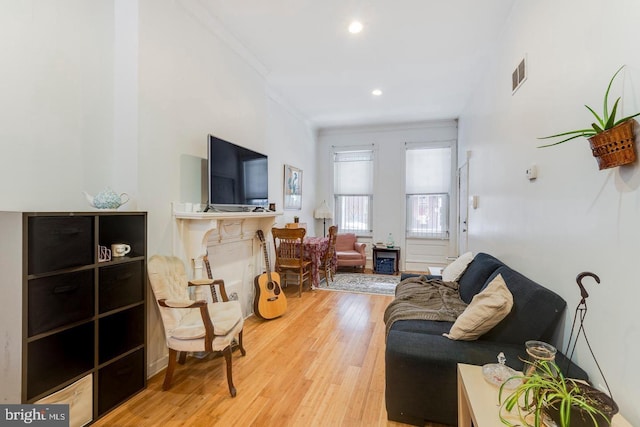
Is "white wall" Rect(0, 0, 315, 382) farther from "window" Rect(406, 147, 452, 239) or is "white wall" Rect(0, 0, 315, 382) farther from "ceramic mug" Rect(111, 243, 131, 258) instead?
"window" Rect(406, 147, 452, 239)

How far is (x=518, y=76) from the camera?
243 cm

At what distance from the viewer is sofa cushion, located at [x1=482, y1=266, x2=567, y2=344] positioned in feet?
5.46

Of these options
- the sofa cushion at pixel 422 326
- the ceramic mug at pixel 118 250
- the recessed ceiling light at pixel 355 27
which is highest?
the recessed ceiling light at pixel 355 27

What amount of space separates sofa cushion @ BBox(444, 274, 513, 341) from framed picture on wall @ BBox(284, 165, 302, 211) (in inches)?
152

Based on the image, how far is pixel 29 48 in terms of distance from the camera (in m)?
1.75

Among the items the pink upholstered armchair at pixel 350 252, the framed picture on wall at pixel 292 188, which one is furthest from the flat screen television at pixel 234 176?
the pink upholstered armchair at pixel 350 252

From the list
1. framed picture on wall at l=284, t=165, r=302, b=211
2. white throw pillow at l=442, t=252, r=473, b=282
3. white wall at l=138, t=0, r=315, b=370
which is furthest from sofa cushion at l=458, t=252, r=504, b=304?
framed picture on wall at l=284, t=165, r=302, b=211

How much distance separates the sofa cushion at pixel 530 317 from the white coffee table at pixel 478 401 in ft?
1.35

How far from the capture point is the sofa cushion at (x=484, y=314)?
169cm

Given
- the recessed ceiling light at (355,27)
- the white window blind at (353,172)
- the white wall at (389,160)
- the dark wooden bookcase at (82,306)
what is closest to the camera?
the dark wooden bookcase at (82,306)

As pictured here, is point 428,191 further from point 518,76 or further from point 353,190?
point 518,76

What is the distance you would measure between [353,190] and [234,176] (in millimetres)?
4106

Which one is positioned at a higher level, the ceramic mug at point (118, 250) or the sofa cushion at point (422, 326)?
the ceramic mug at point (118, 250)

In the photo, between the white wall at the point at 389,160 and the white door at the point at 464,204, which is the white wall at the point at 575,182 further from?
the white wall at the point at 389,160
